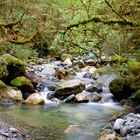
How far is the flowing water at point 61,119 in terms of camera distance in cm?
883

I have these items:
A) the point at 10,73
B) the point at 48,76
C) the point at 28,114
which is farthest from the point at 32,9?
the point at 48,76

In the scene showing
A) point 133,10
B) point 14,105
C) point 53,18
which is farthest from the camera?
point 14,105

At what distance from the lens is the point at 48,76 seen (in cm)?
1819

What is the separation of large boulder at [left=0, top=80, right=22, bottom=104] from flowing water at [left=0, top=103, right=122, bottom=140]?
963 millimetres

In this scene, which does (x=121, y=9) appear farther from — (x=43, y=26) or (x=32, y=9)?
(x=32, y=9)

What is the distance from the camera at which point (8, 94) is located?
13.3 metres

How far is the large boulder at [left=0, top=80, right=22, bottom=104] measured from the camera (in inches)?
512

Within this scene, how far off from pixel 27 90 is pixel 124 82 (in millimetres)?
3704

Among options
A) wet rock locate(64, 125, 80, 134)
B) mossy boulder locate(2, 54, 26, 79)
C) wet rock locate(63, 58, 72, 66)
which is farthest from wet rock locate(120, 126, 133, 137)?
wet rock locate(63, 58, 72, 66)

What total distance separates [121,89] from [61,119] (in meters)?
3.91

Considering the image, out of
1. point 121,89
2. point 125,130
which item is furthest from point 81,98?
point 125,130

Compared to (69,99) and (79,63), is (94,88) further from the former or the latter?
(79,63)

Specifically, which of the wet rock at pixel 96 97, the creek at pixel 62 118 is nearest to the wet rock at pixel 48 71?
the creek at pixel 62 118

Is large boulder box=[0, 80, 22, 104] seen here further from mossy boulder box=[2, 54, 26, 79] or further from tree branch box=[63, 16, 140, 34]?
tree branch box=[63, 16, 140, 34]
